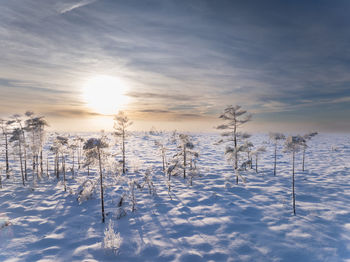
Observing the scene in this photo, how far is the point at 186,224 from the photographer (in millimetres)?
13633

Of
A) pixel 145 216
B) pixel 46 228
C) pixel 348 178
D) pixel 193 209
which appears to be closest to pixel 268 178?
pixel 348 178

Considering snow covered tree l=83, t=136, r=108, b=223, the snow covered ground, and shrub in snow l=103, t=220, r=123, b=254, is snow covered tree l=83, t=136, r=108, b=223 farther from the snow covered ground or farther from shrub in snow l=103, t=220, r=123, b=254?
shrub in snow l=103, t=220, r=123, b=254

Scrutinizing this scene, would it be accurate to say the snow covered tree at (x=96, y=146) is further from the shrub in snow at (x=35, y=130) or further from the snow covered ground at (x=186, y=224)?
the shrub in snow at (x=35, y=130)

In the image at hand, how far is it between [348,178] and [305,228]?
2002cm

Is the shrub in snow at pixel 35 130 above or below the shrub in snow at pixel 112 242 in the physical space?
above

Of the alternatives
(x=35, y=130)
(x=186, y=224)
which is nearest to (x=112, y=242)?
(x=186, y=224)

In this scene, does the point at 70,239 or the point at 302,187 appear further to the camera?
the point at 302,187

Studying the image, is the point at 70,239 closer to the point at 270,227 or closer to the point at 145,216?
the point at 145,216

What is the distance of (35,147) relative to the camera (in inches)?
896

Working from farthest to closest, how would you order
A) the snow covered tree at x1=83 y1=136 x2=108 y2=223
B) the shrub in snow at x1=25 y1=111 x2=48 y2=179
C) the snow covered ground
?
1. the shrub in snow at x1=25 y1=111 x2=48 y2=179
2. the snow covered tree at x1=83 y1=136 x2=108 y2=223
3. the snow covered ground

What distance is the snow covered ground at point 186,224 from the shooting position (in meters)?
10.5

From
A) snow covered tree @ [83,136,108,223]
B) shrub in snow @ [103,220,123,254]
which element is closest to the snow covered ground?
shrub in snow @ [103,220,123,254]

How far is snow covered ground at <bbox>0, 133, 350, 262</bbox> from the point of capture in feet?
34.6

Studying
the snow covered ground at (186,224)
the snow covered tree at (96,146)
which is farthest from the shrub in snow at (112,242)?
the snow covered tree at (96,146)
